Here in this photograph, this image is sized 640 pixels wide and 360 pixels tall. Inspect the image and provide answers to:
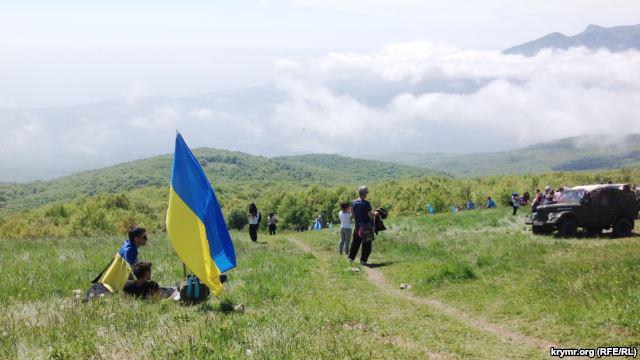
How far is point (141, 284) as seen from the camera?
11500 millimetres

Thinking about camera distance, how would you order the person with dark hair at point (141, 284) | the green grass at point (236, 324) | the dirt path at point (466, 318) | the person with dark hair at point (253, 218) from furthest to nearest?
the person with dark hair at point (253, 218) < the person with dark hair at point (141, 284) < the dirt path at point (466, 318) < the green grass at point (236, 324)

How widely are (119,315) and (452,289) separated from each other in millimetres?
8493

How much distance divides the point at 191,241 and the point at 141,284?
66.9 inches

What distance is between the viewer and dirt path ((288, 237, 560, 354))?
9562mm

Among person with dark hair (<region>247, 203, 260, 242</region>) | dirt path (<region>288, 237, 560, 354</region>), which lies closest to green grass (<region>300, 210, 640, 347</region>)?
dirt path (<region>288, 237, 560, 354</region>)

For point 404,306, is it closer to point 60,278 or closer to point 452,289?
point 452,289

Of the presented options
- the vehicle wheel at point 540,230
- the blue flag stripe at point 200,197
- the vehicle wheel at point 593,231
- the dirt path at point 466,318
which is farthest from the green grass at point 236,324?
the vehicle wheel at point 593,231

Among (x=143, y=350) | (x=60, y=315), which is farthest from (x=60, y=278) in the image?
(x=143, y=350)

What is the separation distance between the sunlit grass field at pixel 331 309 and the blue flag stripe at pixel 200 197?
1.07 meters

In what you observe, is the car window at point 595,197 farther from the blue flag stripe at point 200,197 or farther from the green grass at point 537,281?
the blue flag stripe at point 200,197

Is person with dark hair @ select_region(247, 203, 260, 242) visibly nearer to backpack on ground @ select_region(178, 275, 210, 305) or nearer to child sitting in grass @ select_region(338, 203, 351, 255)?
child sitting in grass @ select_region(338, 203, 351, 255)

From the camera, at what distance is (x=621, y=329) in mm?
9148

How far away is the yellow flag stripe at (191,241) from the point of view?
1078cm

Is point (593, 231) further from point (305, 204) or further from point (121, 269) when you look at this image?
point (305, 204)
